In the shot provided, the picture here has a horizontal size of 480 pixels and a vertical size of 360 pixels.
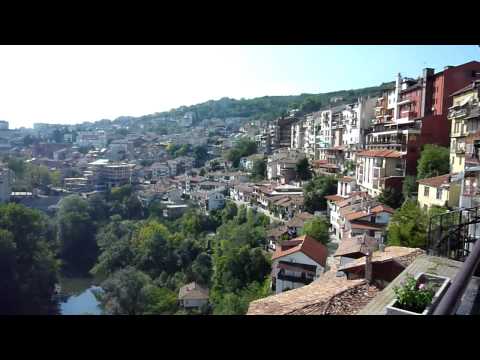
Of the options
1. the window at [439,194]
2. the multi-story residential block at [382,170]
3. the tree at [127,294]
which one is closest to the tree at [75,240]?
the tree at [127,294]

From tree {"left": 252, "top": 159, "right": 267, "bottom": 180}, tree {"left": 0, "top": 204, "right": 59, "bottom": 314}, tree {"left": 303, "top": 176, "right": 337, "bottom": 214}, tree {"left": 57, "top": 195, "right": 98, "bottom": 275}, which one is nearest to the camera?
tree {"left": 0, "top": 204, "right": 59, "bottom": 314}

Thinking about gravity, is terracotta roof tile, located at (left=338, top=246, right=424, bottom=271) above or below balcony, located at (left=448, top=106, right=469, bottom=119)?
below

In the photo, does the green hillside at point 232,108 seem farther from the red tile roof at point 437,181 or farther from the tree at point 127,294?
the red tile roof at point 437,181

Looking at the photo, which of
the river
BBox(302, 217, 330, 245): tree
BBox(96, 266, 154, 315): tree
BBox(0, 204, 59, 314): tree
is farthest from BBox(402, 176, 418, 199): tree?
BBox(0, 204, 59, 314): tree

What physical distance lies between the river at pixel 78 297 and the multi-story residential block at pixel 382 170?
975cm

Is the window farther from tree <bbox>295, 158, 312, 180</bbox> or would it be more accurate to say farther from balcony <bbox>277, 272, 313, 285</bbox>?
tree <bbox>295, 158, 312, 180</bbox>

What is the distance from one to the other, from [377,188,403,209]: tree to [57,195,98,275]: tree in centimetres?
1293

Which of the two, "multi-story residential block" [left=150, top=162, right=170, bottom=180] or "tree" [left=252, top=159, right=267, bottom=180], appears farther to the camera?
"multi-story residential block" [left=150, top=162, right=170, bottom=180]

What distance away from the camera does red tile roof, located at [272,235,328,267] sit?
32.8 ft

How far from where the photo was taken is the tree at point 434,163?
Answer: 35.9ft

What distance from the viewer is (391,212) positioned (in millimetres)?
10875
